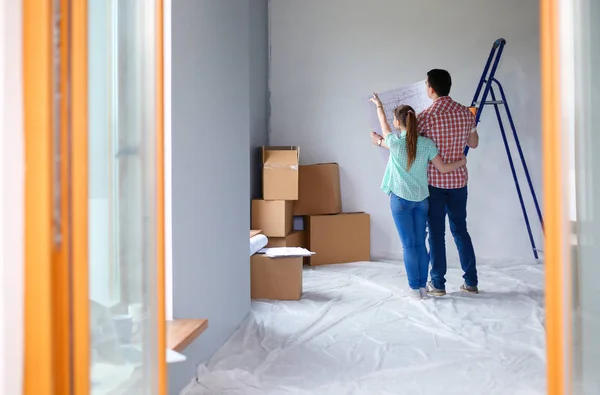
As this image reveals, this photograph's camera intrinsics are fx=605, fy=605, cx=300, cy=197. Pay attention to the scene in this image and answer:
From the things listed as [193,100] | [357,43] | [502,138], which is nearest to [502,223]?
[502,138]

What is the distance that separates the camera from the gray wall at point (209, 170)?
1.93m

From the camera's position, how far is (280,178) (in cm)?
435

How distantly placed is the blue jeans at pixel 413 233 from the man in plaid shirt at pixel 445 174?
0.08m

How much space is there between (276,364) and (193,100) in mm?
1009

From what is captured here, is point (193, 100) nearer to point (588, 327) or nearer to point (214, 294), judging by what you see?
point (214, 294)

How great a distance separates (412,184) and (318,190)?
148 cm

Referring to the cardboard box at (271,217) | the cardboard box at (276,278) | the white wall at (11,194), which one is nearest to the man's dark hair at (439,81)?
the cardboard box at (276,278)

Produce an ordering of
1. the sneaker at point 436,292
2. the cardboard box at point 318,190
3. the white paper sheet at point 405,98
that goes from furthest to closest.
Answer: the cardboard box at point 318,190 < the white paper sheet at point 405,98 < the sneaker at point 436,292

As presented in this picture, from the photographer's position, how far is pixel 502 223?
4789 mm

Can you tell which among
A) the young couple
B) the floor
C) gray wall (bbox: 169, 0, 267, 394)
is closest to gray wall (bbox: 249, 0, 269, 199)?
the floor

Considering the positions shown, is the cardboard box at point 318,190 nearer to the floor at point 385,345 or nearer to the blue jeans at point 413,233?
the floor at point 385,345

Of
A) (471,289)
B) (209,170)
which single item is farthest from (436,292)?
(209,170)

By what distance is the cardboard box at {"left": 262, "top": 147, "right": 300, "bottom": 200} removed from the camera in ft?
14.2

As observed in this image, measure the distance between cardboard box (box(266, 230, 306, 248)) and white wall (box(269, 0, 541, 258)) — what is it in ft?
1.86
